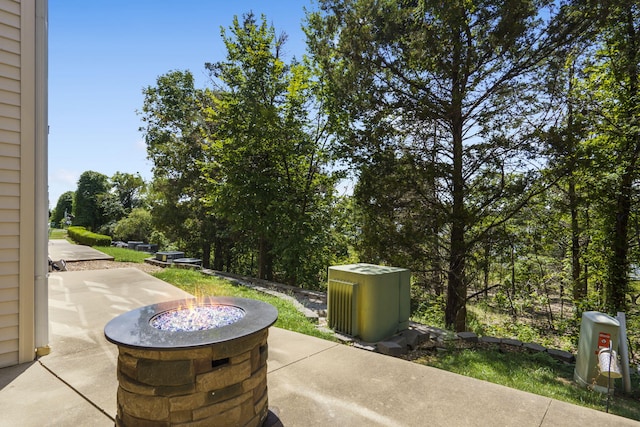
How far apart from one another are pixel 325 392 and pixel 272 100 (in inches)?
315

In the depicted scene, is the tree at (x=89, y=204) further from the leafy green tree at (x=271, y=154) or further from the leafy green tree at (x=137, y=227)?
the leafy green tree at (x=271, y=154)

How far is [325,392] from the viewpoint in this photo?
105 inches

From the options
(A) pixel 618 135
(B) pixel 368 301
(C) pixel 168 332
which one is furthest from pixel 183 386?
(A) pixel 618 135

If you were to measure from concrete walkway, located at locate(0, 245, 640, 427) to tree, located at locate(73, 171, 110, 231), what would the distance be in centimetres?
3222

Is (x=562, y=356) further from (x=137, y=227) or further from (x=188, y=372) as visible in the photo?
(x=137, y=227)

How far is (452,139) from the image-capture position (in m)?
6.46

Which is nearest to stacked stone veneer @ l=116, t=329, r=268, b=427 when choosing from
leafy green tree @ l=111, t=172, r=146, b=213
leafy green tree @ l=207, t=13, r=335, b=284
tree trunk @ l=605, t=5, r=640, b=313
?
leafy green tree @ l=207, t=13, r=335, b=284

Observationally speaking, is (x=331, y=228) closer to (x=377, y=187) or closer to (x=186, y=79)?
(x=377, y=187)

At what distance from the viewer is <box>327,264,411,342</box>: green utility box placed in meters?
4.36

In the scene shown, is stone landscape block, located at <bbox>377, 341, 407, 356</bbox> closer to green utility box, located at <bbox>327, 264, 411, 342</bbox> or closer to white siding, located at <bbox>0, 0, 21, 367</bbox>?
green utility box, located at <bbox>327, 264, 411, 342</bbox>

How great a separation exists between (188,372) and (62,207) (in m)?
62.0

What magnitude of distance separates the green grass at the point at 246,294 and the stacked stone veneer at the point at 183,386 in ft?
6.65

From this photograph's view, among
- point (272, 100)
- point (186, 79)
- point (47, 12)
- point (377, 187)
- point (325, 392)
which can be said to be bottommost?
point (325, 392)

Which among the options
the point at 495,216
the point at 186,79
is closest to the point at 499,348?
the point at 495,216
